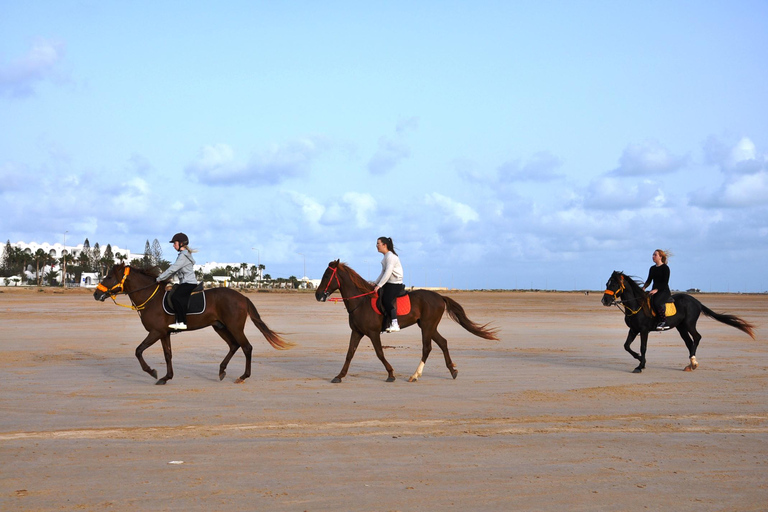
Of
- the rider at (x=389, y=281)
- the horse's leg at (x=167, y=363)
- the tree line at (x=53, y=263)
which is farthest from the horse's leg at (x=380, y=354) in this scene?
the tree line at (x=53, y=263)

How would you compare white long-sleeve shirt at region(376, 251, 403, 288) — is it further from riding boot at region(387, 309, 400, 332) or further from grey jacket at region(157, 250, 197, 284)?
grey jacket at region(157, 250, 197, 284)

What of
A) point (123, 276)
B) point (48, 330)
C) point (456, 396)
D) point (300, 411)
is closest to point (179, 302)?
point (123, 276)

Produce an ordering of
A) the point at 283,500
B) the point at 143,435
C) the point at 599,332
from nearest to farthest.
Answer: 1. the point at 283,500
2. the point at 143,435
3. the point at 599,332

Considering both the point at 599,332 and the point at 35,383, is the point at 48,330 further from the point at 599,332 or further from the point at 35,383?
the point at 599,332

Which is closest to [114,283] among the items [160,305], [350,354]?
[160,305]

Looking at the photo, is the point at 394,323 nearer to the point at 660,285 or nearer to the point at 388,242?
the point at 388,242

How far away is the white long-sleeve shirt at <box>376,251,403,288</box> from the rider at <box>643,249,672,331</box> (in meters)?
5.39

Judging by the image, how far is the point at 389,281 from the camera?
42.1ft

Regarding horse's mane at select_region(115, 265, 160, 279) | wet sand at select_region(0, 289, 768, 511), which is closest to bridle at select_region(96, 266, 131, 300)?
horse's mane at select_region(115, 265, 160, 279)

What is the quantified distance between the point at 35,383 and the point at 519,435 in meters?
8.26

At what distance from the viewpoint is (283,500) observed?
5.60 m

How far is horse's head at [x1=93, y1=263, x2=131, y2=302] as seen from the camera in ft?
41.0

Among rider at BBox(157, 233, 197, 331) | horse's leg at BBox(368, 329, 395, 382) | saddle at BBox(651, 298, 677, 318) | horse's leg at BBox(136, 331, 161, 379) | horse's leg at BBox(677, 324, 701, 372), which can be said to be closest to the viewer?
horse's leg at BBox(136, 331, 161, 379)

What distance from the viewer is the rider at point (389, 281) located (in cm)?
1266
